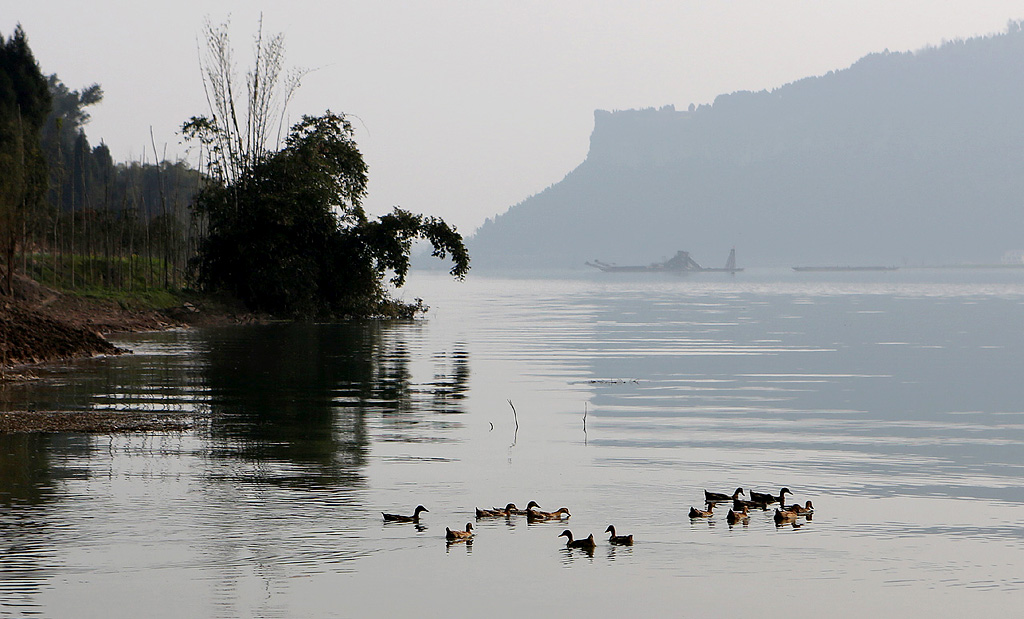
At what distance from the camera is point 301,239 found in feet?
177

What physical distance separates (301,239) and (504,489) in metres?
39.6

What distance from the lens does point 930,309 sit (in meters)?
76.2

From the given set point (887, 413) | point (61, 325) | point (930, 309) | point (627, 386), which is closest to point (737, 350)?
point (627, 386)

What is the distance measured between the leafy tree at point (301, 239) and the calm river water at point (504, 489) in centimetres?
1943

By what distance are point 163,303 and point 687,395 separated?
30.8 m

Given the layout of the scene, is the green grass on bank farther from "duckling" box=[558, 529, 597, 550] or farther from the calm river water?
"duckling" box=[558, 529, 597, 550]

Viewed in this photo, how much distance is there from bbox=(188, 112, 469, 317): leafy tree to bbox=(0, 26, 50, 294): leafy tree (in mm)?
7604

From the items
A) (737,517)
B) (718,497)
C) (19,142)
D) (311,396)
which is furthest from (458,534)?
(19,142)

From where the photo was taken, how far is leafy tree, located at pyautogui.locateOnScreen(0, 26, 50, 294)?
1727 inches

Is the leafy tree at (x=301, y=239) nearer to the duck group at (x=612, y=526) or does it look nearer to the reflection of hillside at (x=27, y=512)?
the reflection of hillside at (x=27, y=512)

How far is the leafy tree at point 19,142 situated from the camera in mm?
43875

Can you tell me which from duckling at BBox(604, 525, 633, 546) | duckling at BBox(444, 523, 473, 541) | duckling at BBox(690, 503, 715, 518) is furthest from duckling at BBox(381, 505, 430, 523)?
duckling at BBox(690, 503, 715, 518)

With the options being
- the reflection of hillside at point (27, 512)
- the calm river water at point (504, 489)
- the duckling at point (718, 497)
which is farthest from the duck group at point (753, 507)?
the reflection of hillside at point (27, 512)

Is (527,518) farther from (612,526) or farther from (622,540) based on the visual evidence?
(622,540)
